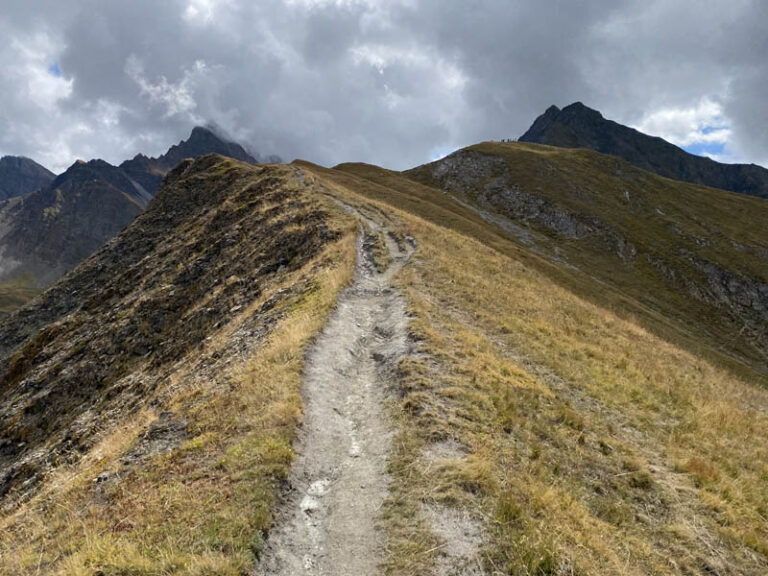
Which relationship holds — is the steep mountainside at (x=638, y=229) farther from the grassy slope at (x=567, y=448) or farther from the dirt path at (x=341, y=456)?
the dirt path at (x=341, y=456)

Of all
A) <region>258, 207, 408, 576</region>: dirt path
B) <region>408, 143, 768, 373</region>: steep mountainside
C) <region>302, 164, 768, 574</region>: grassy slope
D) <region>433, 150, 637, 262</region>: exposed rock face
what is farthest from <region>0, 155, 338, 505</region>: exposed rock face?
<region>433, 150, 637, 262</region>: exposed rock face

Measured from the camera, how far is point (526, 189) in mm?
78938

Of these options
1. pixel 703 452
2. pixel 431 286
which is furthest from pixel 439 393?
pixel 431 286

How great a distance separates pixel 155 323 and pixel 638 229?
71363 millimetres

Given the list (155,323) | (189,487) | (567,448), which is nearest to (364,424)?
(189,487)

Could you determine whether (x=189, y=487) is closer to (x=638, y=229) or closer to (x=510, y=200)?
(x=638, y=229)

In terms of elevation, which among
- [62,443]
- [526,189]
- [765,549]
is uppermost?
[526,189]

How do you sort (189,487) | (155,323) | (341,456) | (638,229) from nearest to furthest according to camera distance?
1. (189,487)
2. (341,456)
3. (155,323)
4. (638,229)

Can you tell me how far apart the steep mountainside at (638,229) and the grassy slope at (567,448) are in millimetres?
27109

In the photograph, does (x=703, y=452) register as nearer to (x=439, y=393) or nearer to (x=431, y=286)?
(x=439, y=393)

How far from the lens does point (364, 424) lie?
1211 cm

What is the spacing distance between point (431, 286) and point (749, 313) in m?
54.9

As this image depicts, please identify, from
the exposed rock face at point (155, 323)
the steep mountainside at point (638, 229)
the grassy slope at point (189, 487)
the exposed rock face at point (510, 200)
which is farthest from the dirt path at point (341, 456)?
the exposed rock face at point (510, 200)

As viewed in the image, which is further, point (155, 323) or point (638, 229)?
point (638, 229)
